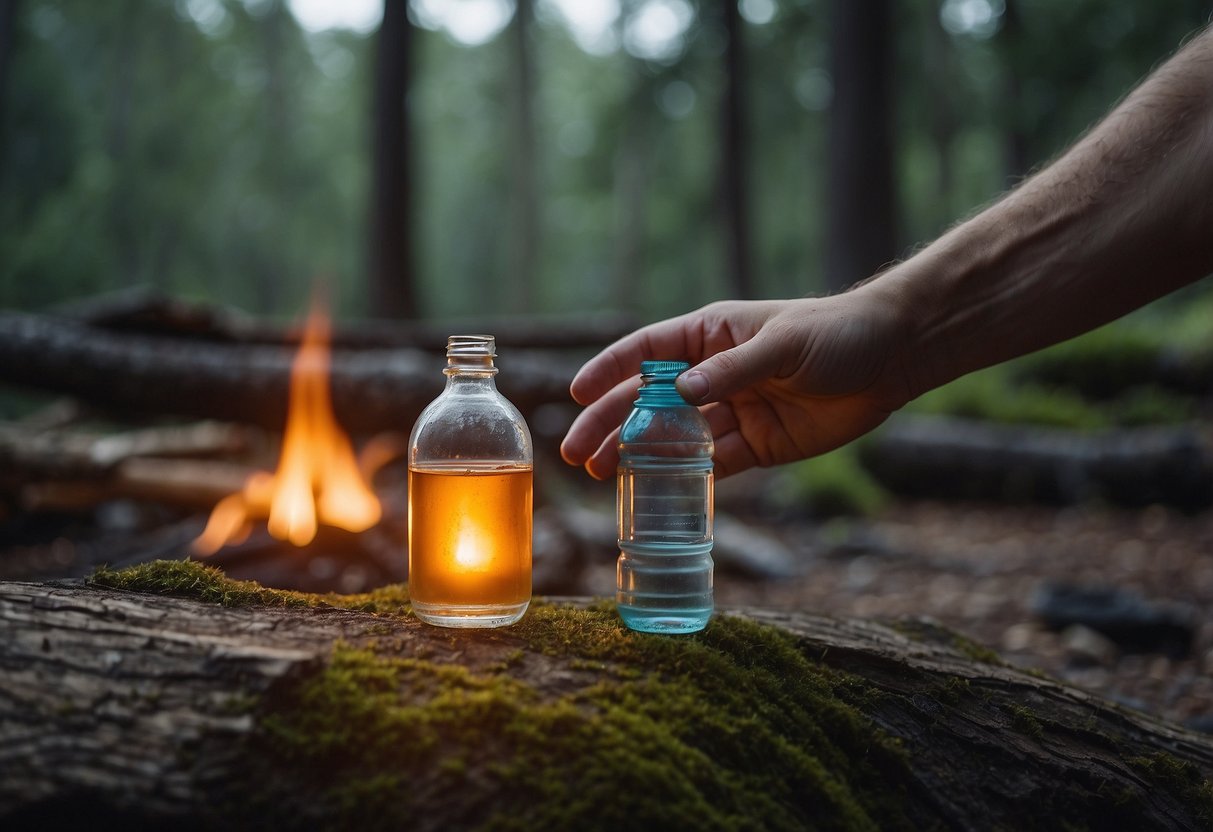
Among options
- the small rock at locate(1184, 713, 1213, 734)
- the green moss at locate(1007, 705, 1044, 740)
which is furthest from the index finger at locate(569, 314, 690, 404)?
the small rock at locate(1184, 713, 1213, 734)

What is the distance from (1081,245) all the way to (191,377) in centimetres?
702

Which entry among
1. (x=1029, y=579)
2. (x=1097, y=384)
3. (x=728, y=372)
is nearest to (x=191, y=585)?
(x=728, y=372)

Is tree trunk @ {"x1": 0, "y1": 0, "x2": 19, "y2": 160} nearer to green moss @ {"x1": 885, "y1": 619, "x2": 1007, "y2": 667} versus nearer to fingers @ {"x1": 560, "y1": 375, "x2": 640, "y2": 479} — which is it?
fingers @ {"x1": 560, "y1": 375, "x2": 640, "y2": 479}

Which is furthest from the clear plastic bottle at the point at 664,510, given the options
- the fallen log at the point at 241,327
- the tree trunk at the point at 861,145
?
the tree trunk at the point at 861,145

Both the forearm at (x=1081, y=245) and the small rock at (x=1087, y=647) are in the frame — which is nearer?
the forearm at (x=1081, y=245)

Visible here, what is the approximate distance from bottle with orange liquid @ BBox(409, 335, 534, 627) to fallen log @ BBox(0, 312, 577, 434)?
202 inches

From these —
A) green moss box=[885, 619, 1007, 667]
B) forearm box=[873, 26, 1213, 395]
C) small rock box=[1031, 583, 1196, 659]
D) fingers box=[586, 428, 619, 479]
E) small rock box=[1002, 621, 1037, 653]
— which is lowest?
small rock box=[1002, 621, 1037, 653]

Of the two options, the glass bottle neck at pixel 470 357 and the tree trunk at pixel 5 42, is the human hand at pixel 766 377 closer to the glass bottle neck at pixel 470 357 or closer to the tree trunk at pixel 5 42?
the glass bottle neck at pixel 470 357

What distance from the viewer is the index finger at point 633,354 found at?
8.99ft

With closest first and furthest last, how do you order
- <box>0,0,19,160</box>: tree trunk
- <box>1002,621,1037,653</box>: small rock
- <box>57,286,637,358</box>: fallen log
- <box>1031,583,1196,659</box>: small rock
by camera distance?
<box>1031,583,1196,659</box>: small rock → <box>1002,621,1037,653</box>: small rock → <box>57,286,637,358</box>: fallen log → <box>0,0,19,160</box>: tree trunk

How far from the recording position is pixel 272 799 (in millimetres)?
1446

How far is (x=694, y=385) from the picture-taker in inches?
83.8

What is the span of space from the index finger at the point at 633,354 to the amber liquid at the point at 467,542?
70 centimetres

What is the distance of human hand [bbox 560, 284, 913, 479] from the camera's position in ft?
7.55
